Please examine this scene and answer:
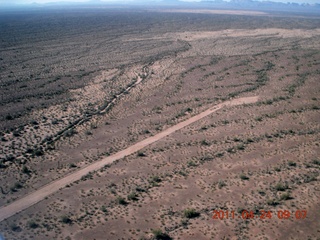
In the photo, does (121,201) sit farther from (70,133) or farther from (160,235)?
(70,133)

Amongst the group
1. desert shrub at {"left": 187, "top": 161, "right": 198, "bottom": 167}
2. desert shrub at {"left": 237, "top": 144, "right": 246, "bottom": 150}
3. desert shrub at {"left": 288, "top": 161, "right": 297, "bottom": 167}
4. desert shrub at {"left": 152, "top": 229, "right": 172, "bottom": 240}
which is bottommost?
desert shrub at {"left": 152, "top": 229, "right": 172, "bottom": 240}

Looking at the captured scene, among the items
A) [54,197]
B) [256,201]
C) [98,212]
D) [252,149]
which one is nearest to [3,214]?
[54,197]

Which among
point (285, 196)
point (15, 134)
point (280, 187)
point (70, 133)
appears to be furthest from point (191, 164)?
point (15, 134)

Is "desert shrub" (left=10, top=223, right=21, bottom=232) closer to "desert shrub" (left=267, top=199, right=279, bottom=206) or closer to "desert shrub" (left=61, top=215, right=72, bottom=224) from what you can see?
"desert shrub" (left=61, top=215, right=72, bottom=224)

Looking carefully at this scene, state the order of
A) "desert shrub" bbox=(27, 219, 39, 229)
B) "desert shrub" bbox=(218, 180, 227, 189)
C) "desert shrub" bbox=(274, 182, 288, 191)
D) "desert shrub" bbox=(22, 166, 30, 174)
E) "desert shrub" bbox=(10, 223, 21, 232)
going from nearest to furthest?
"desert shrub" bbox=(10, 223, 21, 232) → "desert shrub" bbox=(27, 219, 39, 229) → "desert shrub" bbox=(274, 182, 288, 191) → "desert shrub" bbox=(218, 180, 227, 189) → "desert shrub" bbox=(22, 166, 30, 174)

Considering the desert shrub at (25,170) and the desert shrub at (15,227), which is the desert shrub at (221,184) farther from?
the desert shrub at (25,170)

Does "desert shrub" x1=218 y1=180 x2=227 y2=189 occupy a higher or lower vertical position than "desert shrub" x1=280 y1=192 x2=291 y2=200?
lower

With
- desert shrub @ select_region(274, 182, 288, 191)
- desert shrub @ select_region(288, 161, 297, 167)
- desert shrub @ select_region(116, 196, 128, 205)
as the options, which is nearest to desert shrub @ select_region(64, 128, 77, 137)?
desert shrub @ select_region(116, 196, 128, 205)

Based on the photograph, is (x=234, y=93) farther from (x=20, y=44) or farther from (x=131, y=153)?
(x=20, y=44)
